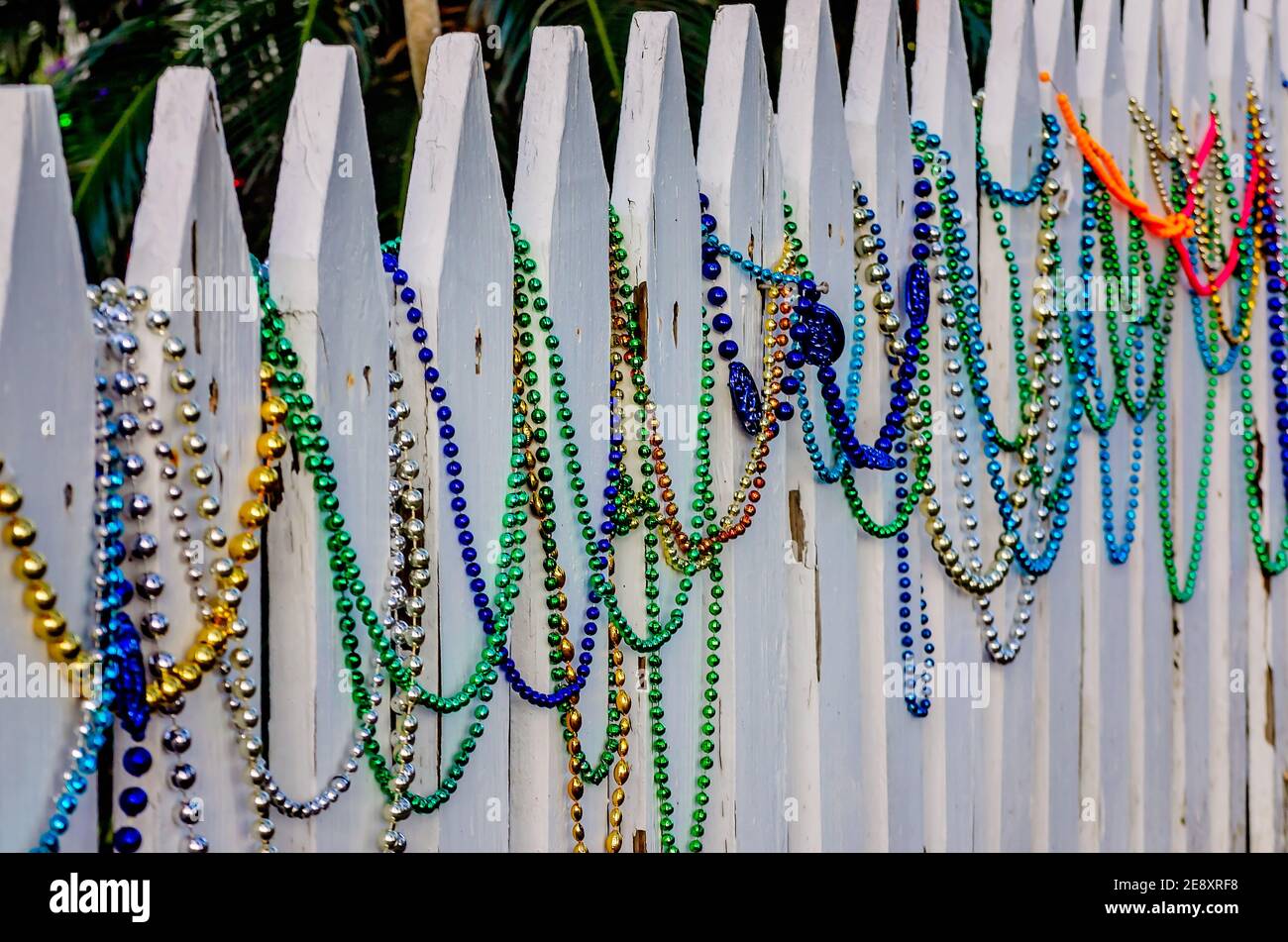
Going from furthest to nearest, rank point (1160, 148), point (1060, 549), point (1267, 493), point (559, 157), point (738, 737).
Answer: point (1267, 493)
point (1160, 148)
point (1060, 549)
point (738, 737)
point (559, 157)

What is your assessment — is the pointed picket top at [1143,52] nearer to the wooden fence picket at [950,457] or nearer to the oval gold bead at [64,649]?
the wooden fence picket at [950,457]

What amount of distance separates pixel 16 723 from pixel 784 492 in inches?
42.5

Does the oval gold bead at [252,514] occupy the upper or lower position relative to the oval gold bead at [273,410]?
lower

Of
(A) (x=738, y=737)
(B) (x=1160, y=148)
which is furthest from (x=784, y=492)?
(B) (x=1160, y=148)

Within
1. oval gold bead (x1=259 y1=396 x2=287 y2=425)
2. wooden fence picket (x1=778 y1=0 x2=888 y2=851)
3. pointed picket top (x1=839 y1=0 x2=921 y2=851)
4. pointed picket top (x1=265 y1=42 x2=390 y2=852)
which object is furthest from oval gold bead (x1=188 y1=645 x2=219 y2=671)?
pointed picket top (x1=839 y1=0 x2=921 y2=851)

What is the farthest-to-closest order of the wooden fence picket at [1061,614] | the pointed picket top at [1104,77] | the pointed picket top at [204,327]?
the pointed picket top at [1104,77] → the wooden fence picket at [1061,614] → the pointed picket top at [204,327]

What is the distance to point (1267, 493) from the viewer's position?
290 centimetres

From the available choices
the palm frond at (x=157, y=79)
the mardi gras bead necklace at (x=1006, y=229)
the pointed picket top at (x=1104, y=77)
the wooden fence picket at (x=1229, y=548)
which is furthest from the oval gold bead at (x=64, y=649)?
the palm frond at (x=157, y=79)

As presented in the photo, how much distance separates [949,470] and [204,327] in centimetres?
125

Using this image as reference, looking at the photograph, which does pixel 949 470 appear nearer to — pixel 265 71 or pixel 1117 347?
pixel 1117 347

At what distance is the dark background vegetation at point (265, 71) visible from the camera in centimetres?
376

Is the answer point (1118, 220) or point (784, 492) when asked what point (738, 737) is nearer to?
point (784, 492)

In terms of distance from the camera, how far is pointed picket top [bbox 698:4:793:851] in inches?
71.9

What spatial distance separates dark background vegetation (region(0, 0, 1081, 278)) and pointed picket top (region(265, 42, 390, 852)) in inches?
92.5
